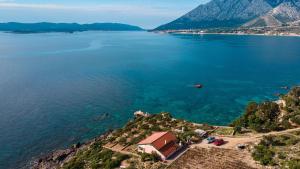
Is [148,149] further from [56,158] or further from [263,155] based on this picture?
[56,158]

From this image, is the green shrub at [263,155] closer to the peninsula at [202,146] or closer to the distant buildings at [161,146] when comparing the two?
the peninsula at [202,146]

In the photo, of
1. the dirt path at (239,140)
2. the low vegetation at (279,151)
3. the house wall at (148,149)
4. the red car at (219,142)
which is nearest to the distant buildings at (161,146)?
the house wall at (148,149)

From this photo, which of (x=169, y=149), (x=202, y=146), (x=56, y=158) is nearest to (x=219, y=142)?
(x=202, y=146)

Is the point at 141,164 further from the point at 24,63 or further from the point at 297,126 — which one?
the point at 24,63

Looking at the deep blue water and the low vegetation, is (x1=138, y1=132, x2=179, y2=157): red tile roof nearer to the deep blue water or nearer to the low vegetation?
the low vegetation

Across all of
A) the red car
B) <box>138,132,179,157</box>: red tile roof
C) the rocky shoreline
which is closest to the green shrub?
the red car

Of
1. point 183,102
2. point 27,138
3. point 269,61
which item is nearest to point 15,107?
point 27,138
